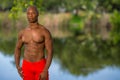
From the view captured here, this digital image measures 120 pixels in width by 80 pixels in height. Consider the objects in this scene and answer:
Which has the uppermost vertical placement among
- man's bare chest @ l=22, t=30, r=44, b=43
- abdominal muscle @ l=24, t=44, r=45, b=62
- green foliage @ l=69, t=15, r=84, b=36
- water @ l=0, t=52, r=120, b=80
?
man's bare chest @ l=22, t=30, r=44, b=43

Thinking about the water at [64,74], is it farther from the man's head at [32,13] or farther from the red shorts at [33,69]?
the man's head at [32,13]

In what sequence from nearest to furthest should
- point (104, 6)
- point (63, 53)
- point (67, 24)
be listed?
point (63, 53), point (67, 24), point (104, 6)

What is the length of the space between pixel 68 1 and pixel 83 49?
1913 centimetres

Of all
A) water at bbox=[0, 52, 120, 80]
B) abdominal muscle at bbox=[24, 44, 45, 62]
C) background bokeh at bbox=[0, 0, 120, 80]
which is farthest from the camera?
background bokeh at bbox=[0, 0, 120, 80]

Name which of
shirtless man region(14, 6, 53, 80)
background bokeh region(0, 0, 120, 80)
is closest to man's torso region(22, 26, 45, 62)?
shirtless man region(14, 6, 53, 80)

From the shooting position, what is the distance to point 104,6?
48.8 metres

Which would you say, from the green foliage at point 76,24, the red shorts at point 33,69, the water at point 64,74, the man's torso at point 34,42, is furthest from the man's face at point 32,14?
the green foliage at point 76,24

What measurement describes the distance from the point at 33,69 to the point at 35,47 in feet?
0.93

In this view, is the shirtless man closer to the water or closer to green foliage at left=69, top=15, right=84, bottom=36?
the water

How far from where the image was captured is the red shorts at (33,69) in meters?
6.27

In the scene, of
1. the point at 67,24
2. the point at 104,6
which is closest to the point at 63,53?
the point at 67,24

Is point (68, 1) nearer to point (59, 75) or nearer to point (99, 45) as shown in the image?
point (99, 45)

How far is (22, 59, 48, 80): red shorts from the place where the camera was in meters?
6.27

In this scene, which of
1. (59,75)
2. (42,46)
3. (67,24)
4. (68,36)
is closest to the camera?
(42,46)
